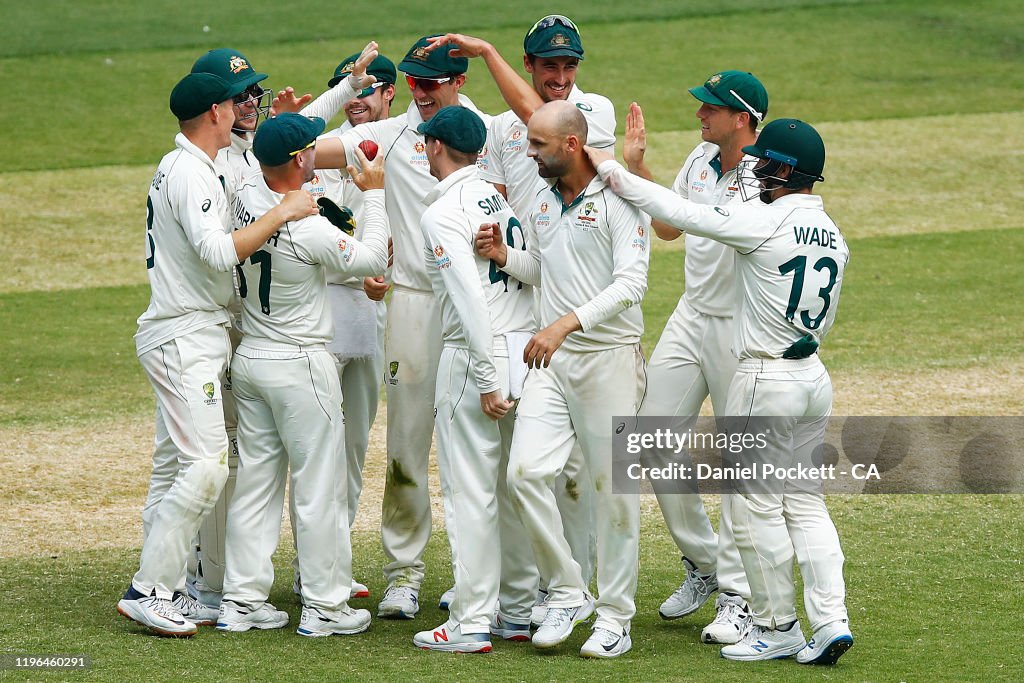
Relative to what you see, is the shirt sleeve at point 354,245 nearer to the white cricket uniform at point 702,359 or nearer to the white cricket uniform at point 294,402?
the white cricket uniform at point 294,402

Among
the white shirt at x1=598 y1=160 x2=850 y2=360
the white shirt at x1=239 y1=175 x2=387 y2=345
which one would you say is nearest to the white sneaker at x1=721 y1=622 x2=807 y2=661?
the white shirt at x1=598 y1=160 x2=850 y2=360

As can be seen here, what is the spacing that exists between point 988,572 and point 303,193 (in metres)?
4.14

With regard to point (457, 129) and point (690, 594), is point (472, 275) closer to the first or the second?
point (457, 129)

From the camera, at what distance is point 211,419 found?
6.41 metres

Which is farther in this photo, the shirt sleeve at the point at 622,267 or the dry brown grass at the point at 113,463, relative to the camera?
the dry brown grass at the point at 113,463

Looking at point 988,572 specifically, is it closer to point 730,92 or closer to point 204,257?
point 730,92

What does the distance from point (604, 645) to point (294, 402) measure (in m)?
1.86

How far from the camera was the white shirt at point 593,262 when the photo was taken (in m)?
6.07

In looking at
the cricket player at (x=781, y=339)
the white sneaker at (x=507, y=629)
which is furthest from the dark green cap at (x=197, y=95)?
the white sneaker at (x=507, y=629)

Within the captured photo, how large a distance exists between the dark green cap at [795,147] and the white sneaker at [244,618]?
325 cm

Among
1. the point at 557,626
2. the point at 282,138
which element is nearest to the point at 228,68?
the point at 282,138

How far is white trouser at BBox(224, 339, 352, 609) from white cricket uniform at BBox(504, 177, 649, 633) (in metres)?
0.98

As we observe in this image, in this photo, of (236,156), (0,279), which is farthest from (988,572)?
(0,279)

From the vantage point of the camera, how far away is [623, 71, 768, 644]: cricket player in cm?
665
